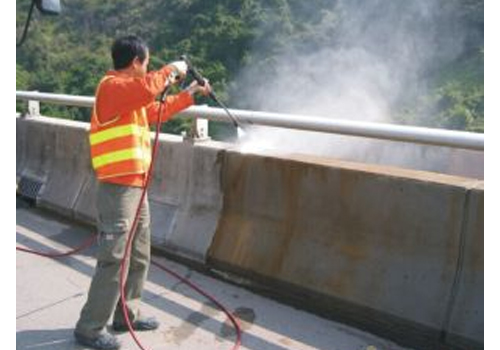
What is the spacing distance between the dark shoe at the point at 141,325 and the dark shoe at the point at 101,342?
25 cm

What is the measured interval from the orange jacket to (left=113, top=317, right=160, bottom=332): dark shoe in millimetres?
971

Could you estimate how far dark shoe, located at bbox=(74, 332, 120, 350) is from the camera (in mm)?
4004

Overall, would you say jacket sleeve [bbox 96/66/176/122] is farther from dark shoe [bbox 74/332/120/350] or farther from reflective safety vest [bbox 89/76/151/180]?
dark shoe [bbox 74/332/120/350]

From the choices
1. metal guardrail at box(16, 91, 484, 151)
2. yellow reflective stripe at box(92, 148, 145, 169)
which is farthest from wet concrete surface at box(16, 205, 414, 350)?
metal guardrail at box(16, 91, 484, 151)

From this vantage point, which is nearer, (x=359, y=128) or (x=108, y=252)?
(x=108, y=252)

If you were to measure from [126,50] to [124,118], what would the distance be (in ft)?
1.46

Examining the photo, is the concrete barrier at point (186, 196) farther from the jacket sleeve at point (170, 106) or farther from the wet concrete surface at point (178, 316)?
the jacket sleeve at point (170, 106)

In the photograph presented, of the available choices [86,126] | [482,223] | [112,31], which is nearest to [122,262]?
[482,223]

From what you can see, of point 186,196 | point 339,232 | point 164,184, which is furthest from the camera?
point 164,184

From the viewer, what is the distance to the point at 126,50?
404 centimetres

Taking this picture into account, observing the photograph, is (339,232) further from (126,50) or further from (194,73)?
(126,50)

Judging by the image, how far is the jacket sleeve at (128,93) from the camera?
12.4 feet

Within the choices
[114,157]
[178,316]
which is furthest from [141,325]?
[114,157]

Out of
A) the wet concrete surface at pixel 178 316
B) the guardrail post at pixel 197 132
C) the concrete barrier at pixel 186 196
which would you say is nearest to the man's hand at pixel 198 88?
the concrete barrier at pixel 186 196
